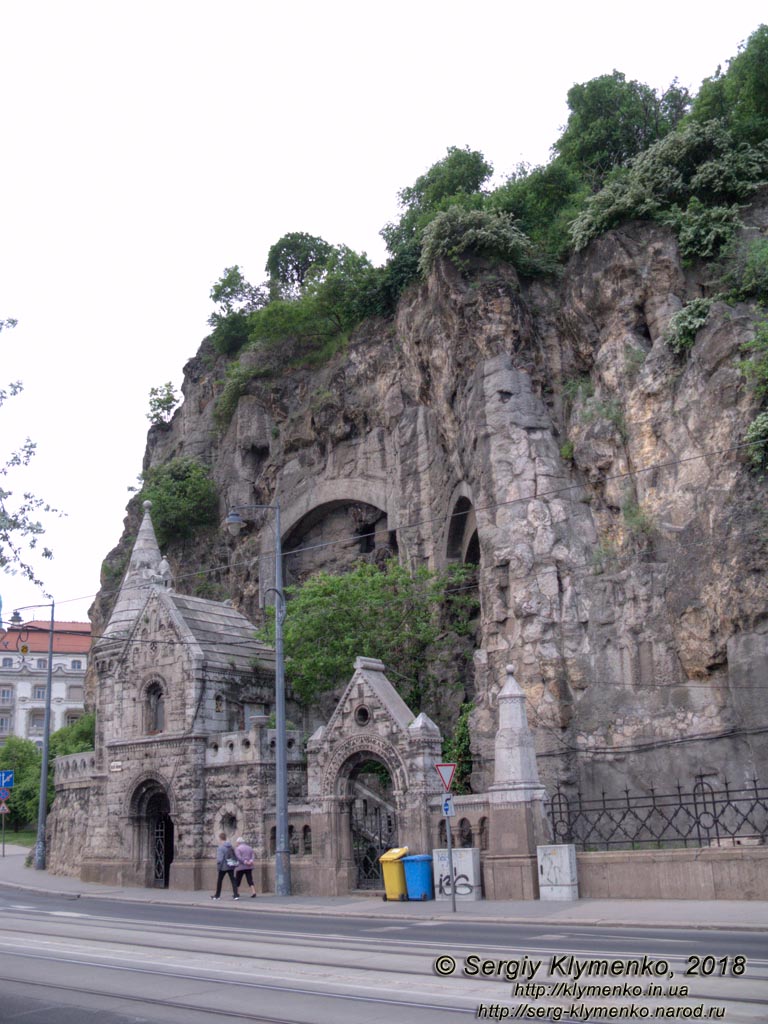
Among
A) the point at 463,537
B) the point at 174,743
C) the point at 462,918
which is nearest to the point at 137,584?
the point at 174,743

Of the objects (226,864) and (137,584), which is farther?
(137,584)

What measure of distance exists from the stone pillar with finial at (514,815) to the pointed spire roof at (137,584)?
14721 mm

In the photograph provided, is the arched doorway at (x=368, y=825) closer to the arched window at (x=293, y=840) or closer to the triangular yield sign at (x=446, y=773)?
the arched window at (x=293, y=840)

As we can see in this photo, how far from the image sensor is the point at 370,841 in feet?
74.9

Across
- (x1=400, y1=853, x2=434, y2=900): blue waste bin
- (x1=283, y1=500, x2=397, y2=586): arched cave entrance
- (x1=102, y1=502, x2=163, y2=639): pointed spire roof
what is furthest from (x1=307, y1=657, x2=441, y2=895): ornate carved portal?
(x1=283, y1=500, x2=397, y2=586): arched cave entrance

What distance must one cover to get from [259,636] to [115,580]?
21102mm

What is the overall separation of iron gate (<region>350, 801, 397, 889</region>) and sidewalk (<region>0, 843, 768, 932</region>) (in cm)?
138

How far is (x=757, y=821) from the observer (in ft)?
70.6

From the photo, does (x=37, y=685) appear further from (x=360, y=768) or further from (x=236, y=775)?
(x=360, y=768)

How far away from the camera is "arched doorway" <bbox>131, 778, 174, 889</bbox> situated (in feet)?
88.3

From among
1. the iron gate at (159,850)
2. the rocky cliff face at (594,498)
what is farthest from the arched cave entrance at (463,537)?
the iron gate at (159,850)

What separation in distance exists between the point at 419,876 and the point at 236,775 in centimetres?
722

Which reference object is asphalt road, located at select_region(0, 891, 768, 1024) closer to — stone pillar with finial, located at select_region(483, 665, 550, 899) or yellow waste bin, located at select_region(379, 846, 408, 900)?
stone pillar with finial, located at select_region(483, 665, 550, 899)

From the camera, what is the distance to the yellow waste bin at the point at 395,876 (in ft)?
63.3
